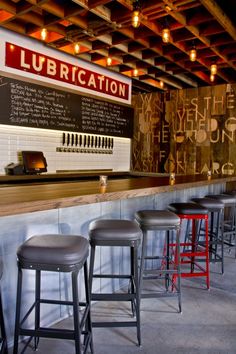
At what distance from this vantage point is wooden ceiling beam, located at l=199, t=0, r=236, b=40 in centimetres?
316

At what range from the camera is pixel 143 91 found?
7.11m

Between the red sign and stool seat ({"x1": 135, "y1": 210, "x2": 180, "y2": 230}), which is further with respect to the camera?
the red sign

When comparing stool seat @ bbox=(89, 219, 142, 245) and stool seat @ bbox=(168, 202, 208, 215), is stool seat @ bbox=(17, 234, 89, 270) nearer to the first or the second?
stool seat @ bbox=(89, 219, 142, 245)

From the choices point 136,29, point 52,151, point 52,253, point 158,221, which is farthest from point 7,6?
point 52,253

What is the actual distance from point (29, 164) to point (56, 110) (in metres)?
1.03

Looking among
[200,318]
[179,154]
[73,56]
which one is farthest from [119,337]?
[179,154]

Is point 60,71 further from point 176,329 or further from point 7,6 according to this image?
point 176,329

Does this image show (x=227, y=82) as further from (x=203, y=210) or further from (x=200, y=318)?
(x=200, y=318)

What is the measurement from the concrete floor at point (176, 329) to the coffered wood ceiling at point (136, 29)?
274 cm

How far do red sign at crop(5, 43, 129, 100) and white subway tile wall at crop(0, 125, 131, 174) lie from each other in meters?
0.82

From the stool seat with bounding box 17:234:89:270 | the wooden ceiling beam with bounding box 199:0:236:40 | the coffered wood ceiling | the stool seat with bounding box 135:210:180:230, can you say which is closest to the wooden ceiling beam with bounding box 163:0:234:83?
the coffered wood ceiling

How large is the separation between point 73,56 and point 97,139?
1.43 meters

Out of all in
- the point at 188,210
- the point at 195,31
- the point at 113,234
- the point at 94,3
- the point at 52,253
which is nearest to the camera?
the point at 52,253

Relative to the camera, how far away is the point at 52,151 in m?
4.86
